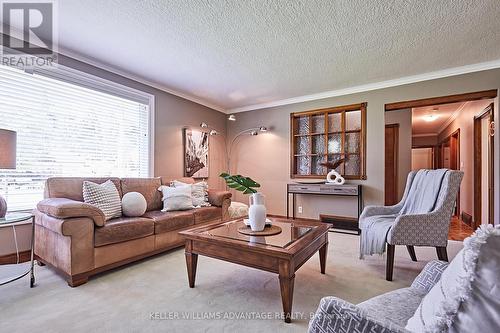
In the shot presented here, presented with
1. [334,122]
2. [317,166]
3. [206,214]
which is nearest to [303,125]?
[334,122]

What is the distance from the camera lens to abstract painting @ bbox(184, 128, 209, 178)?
4.46 meters

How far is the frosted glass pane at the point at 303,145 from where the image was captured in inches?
183

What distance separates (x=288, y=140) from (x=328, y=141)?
0.77 m

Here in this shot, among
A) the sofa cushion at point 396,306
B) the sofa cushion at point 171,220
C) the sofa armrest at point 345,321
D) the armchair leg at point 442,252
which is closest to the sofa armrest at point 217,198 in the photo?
the sofa cushion at point 171,220

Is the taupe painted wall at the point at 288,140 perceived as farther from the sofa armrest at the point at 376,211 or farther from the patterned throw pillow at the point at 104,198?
the patterned throw pillow at the point at 104,198

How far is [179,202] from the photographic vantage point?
3227mm

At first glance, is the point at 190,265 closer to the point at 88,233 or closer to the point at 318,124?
the point at 88,233

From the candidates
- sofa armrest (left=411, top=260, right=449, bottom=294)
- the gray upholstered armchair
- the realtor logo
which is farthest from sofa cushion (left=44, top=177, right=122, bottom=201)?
the gray upholstered armchair

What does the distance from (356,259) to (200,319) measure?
187cm

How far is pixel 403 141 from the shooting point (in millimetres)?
4832

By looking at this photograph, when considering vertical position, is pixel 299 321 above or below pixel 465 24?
below

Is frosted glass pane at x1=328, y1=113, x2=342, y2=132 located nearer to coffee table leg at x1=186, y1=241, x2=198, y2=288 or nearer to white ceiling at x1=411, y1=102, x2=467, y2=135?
white ceiling at x1=411, y1=102, x2=467, y2=135

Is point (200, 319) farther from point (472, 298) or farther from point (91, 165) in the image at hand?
point (91, 165)

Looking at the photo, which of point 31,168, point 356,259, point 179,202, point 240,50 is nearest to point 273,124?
point 240,50
